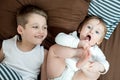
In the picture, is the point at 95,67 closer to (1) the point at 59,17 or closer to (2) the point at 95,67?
(2) the point at 95,67

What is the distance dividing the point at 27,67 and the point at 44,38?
18 centimetres

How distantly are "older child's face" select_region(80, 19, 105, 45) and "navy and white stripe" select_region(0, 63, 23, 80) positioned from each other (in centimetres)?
39

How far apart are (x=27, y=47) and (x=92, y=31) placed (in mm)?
356

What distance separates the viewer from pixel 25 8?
5.63 feet

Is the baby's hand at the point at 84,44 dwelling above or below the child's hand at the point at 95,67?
above

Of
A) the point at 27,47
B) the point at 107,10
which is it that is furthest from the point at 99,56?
the point at 27,47

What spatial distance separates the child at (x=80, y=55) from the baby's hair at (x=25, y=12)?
16 cm

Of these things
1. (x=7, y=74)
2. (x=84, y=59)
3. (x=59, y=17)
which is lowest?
(x=7, y=74)

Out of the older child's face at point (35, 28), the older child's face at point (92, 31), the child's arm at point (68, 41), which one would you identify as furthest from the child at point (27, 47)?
the older child's face at point (92, 31)

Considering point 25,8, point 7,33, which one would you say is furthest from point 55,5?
point 7,33

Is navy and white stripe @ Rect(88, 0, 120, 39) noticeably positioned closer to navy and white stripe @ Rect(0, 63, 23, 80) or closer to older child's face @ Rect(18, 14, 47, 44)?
older child's face @ Rect(18, 14, 47, 44)

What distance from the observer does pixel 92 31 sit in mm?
1678

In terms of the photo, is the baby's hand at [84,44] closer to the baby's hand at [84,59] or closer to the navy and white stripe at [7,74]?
the baby's hand at [84,59]

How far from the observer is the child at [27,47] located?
1684 millimetres
